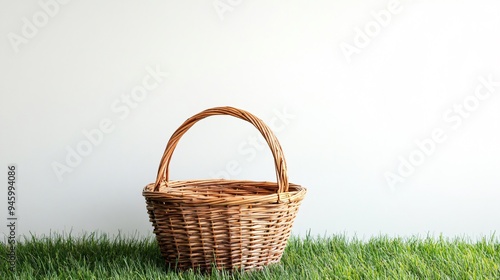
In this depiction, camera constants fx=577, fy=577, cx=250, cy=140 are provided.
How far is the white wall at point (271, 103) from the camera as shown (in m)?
2.53

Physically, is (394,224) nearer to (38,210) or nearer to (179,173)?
(179,173)

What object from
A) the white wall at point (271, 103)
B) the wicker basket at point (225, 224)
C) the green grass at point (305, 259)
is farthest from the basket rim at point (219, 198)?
the white wall at point (271, 103)

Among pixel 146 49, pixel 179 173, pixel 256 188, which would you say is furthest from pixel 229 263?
pixel 146 49

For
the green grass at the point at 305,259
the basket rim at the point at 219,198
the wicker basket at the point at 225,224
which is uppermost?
the basket rim at the point at 219,198

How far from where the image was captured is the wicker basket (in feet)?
6.16

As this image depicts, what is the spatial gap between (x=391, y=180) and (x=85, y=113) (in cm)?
141

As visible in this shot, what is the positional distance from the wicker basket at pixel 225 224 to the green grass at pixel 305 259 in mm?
52

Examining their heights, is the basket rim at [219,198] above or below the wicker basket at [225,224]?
above

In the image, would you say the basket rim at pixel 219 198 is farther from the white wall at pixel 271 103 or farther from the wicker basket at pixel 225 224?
the white wall at pixel 271 103

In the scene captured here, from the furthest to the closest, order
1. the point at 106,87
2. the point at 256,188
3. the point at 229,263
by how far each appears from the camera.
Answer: the point at 106,87 < the point at 256,188 < the point at 229,263

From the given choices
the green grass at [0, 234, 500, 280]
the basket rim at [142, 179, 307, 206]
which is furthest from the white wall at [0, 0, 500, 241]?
the basket rim at [142, 179, 307, 206]

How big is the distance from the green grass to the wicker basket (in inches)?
2.1

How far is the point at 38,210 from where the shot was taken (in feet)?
8.37

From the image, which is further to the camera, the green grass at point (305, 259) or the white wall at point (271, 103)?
the white wall at point (271, 103)
